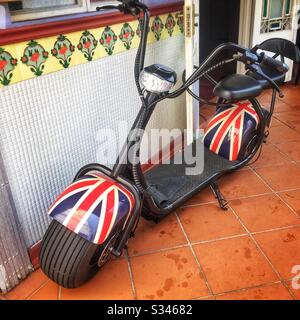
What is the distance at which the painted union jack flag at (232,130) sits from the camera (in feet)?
6.89

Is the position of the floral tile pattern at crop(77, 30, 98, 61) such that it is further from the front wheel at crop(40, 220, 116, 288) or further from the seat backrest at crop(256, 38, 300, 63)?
the seat backrest at crop(256, 38, 300, 63)

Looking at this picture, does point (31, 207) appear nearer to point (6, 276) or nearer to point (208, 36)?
point (6, 276)

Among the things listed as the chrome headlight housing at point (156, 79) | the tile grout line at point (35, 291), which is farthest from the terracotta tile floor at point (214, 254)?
the chrome headlight housing at point (156, 79)

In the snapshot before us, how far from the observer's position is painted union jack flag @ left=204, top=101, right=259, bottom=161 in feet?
6.89

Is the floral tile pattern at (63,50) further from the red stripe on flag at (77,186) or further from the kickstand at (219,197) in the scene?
the kickstand at (219,197)

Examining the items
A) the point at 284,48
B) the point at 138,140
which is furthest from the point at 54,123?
the point at 284,48

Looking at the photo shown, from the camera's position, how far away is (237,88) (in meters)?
1.65

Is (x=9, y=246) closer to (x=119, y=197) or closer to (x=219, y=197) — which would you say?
(x=119, y=197)

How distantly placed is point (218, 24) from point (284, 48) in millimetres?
2956

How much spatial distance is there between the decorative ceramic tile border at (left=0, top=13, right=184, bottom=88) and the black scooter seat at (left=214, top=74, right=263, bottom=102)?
651mm

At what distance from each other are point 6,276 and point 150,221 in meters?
0.83

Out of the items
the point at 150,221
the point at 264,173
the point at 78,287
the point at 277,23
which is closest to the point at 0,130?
the point at 78,287

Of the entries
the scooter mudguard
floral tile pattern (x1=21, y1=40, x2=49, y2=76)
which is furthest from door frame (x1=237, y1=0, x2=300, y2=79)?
the scooter mudguard

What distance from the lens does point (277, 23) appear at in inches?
158
